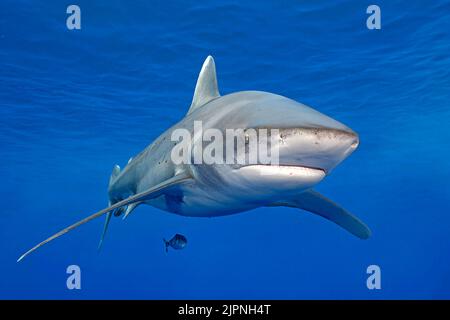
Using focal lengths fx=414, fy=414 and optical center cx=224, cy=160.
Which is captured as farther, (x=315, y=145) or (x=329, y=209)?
(x=329, y=209)

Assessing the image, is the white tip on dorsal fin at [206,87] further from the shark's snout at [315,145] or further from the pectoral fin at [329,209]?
the shark's snout at [315,145]


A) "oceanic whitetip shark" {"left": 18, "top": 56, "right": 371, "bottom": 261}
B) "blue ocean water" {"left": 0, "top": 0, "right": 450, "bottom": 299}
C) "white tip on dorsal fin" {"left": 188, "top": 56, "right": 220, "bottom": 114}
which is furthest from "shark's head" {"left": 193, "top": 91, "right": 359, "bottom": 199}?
"blue ocean water" {"left": 0, "top": 0, "right": 450, "bottom": 299}

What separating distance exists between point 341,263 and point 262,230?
3255 centimetres

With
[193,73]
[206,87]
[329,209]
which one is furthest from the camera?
[193,73]

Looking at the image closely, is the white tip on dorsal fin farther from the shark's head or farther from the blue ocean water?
the blue ocean water

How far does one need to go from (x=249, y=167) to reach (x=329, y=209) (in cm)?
325

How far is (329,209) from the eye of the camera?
252 inches

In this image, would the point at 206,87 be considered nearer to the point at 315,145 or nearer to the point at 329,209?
the point at 329,209

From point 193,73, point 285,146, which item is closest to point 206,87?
point 285,146

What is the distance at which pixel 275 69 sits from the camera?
61.6 ft

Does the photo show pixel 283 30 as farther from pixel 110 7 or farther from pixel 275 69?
pixel 110 7

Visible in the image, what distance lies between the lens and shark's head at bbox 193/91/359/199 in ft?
10.0
